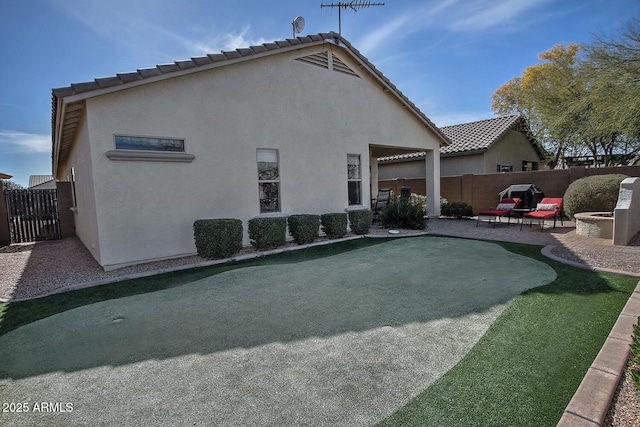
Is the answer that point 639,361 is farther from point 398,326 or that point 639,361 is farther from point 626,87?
point 626,87

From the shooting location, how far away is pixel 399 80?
1296 cm

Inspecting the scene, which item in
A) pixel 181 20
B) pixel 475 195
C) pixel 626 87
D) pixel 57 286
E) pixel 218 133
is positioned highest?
pixel 181 20

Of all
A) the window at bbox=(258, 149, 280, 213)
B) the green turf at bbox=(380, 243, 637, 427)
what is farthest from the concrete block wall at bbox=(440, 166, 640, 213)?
the window at bbox=(258, 149, 280, 213)

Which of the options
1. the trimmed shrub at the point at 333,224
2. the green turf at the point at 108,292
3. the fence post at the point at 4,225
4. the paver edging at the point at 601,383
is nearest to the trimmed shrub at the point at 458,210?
the trimmed shrub at the point at 333,224

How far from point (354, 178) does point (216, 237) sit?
5.83 metres

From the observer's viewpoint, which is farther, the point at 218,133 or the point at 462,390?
the point at 218,133

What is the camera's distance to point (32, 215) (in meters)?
13.0

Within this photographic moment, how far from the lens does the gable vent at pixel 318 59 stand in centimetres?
1029

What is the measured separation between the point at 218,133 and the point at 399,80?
26.2ft

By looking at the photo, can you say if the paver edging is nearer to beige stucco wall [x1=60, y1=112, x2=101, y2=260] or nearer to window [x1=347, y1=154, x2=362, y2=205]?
beige stucco wall [x1=60, y1=112, x2=101, y2=260]

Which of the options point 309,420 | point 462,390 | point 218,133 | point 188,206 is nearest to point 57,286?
point 188,206

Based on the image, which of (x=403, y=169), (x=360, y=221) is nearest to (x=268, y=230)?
(x=360, y=221)

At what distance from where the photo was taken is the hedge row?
25.2 ft

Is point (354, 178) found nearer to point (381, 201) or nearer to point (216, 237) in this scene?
point (381, 201)
